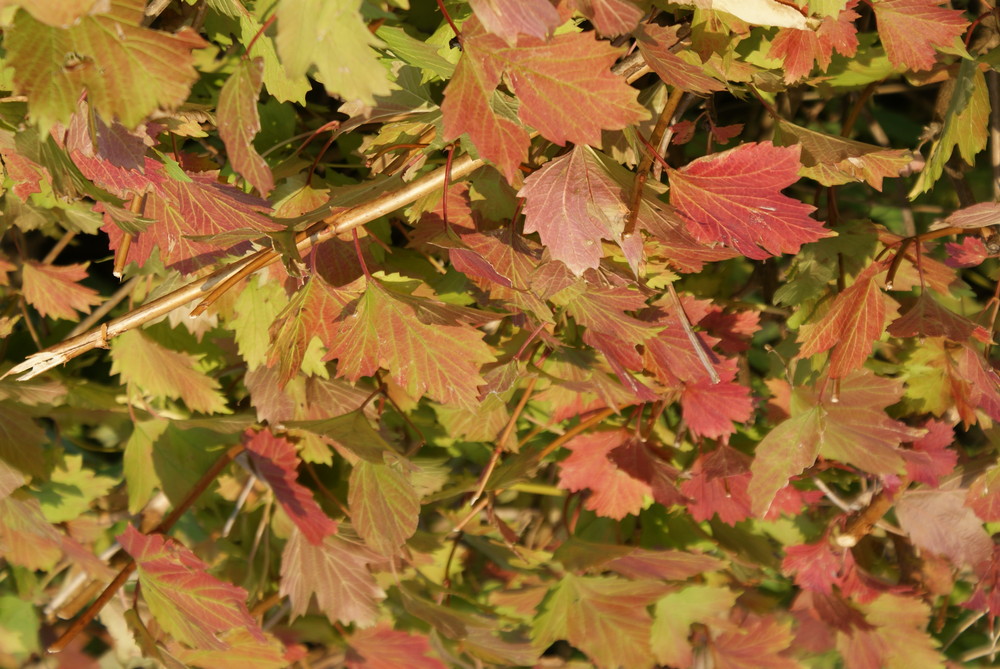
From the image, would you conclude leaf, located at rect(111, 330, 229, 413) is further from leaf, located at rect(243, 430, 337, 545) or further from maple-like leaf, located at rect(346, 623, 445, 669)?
maple-like leaf, located at rect(346, 623, 445, 669)

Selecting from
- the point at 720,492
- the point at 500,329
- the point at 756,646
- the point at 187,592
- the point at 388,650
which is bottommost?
the point at 756,646

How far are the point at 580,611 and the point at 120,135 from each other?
788 mm

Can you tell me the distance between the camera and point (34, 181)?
86cm

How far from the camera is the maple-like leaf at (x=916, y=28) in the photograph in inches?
30.3

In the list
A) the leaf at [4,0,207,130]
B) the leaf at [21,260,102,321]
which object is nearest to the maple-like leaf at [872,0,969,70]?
the leaf at [4,0,207,130]

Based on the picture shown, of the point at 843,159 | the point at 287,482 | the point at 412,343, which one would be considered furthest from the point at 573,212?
the point at 287,482

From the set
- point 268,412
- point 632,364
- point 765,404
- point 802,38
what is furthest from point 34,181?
point 765,404

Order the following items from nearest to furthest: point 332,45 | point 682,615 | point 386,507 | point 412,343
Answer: point 332,45 → point 412,343 → point 386,507 → point 682,615

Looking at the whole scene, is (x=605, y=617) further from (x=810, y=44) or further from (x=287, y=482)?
(x=810, y=44)

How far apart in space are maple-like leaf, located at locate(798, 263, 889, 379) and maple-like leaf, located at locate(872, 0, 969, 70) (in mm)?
209

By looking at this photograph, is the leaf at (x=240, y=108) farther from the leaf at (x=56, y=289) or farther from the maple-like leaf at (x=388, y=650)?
the maple-like leaf at (x=388, y=650)

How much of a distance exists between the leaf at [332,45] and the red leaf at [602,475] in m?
0.60

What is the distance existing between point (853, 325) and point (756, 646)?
0.57m

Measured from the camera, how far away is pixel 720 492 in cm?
101
